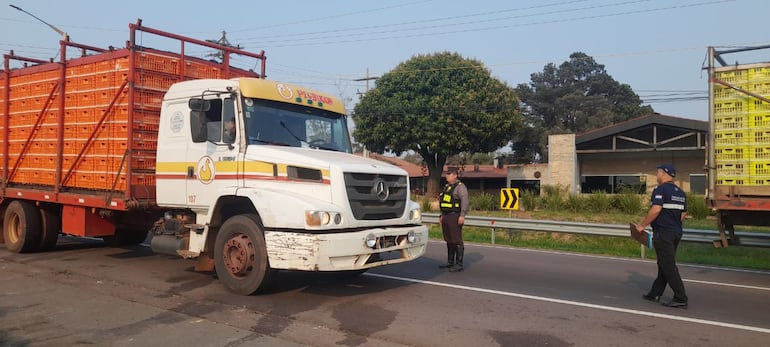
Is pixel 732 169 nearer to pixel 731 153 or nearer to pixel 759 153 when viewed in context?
pixel 731 153

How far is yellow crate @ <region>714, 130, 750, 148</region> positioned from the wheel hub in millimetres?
6700

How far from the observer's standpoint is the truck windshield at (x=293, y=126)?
7094 mm

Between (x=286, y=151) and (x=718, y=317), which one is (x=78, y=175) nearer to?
(x=286, y=151)

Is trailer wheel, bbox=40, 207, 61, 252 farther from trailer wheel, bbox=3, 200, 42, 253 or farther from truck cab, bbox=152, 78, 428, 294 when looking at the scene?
truck cab, bbox=152, 78, 428, 294

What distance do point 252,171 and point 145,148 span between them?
258 centimetres

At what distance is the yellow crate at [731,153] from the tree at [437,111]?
21761mm

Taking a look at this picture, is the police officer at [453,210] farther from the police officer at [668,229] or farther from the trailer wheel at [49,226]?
the trailer wheel at [49,226]

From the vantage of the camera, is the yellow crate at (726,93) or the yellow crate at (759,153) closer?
the yellow crate at (759,153)

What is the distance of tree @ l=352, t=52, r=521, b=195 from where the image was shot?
98.3 ft

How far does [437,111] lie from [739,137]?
2228 centimetres

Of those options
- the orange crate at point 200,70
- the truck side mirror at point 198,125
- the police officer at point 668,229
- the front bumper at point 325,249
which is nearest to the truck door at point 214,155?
the truck side mirror at point 198,125

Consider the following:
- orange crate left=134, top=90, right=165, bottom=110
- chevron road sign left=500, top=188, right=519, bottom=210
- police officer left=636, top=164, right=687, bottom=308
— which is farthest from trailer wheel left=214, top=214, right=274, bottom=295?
chevron road sign left=500, top=188, right=519, bottom=210

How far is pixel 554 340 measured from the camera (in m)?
5.29

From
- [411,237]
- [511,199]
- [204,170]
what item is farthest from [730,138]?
[511,199]
